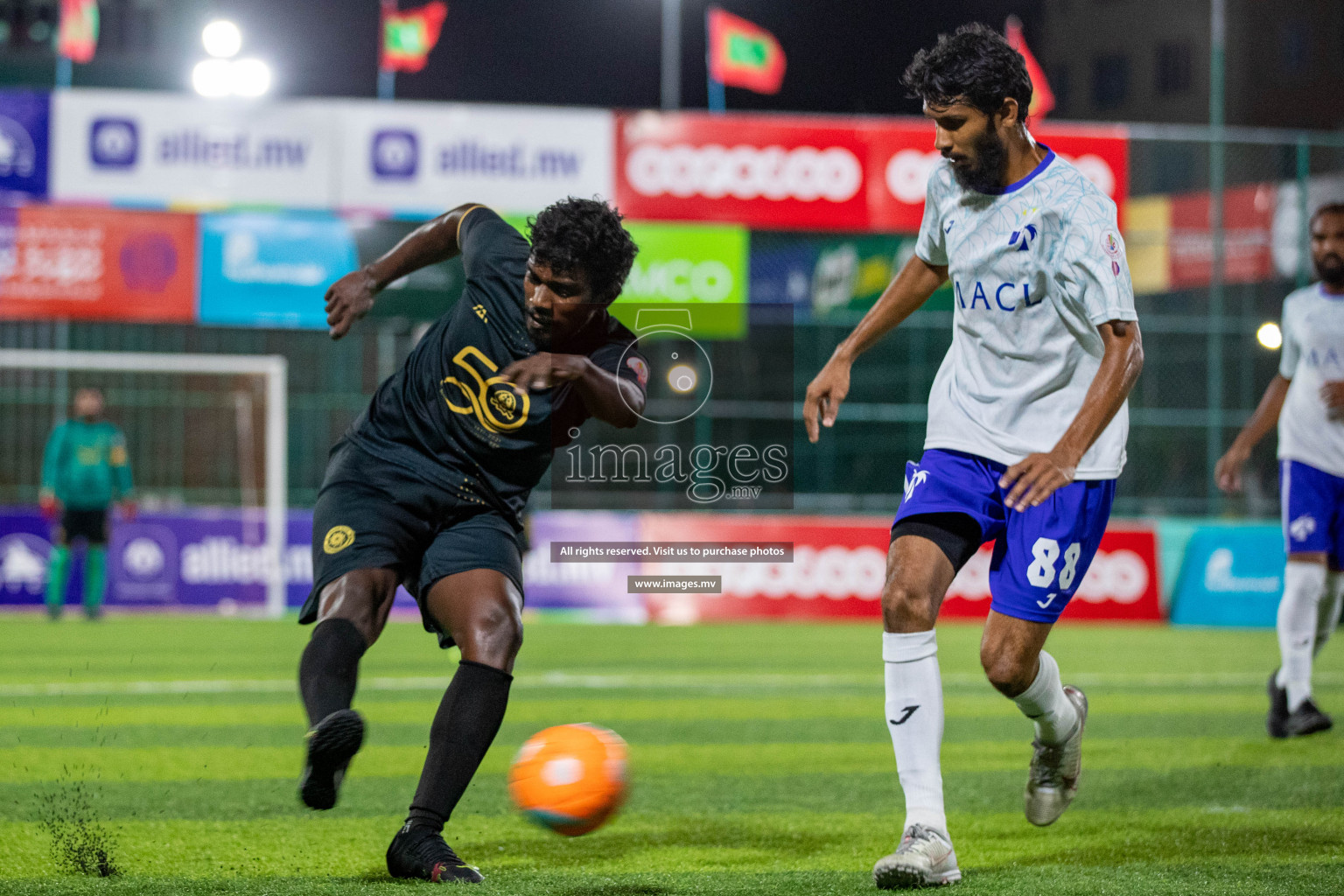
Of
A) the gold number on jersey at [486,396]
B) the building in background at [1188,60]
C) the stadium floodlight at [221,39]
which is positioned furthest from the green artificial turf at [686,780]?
the building in background at [1188,60]

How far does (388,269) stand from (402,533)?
2.79 feet

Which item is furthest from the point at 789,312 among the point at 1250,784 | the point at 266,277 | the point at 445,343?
the point at 445,343

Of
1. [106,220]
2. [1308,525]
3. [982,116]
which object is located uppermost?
[106,220]

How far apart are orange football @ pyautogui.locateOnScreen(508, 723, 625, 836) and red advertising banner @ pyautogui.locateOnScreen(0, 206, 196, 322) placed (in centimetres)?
1382

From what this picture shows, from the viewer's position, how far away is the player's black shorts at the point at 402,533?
393 centimetres

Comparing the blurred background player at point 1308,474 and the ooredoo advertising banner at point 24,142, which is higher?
the ooredoo advertising banner at point 24,142

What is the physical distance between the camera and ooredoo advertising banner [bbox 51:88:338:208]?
16.3 meters

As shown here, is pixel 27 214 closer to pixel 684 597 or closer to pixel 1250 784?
pixel 684 597

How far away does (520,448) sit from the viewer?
4.05 metres

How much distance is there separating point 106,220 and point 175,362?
1.72 m

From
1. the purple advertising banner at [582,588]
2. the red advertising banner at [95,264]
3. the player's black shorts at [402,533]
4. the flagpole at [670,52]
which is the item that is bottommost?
the purple advertising banner at [582,588]

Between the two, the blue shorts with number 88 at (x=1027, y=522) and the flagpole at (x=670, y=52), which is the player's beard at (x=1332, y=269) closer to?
the blue shorts with number 88 at (x=1027, y=522)

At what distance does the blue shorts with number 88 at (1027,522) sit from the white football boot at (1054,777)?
0.64 metres

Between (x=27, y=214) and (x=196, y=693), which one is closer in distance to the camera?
(x=196, y=693)
